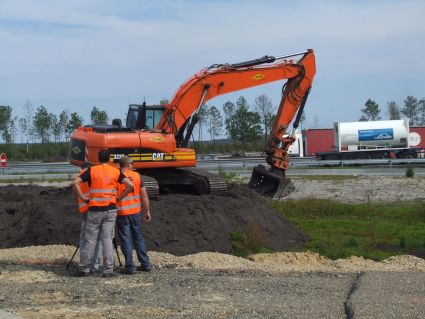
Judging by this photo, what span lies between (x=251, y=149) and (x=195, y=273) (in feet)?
232

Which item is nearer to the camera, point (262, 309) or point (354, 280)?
point (262, 309)

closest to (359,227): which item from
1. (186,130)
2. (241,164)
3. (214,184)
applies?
(214,184)

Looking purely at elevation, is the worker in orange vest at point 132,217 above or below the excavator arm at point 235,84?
below

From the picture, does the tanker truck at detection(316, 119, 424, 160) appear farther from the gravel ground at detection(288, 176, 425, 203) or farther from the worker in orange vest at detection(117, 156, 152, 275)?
the worker in orange vest at detection(117, 156, 152, 275)

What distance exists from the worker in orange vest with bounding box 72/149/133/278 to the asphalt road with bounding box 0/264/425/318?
0.31 meters

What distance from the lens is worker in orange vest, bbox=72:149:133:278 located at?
11516 millimetres

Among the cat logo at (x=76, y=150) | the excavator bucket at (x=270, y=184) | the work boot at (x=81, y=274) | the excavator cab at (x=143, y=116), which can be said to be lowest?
the work boot at (x=81, y=274)

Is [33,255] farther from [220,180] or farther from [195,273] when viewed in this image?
[220,180]

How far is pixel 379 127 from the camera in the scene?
58.0 metres

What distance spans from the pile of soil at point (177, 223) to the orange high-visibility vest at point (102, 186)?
334 cm

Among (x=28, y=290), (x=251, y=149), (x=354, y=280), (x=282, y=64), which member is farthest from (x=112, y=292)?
(x=251, y=149)

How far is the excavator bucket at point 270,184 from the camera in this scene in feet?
78.6

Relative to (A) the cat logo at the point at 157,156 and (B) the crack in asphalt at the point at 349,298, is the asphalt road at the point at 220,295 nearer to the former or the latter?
(B) the crack in asphalt at the point at 349,298

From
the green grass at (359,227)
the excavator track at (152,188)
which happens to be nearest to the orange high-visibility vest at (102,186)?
the green grass at (359,227)
